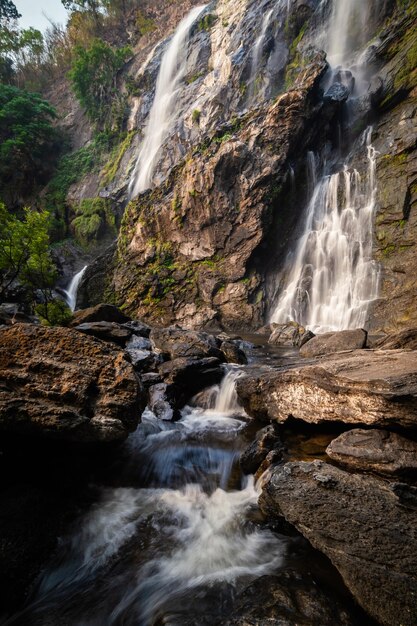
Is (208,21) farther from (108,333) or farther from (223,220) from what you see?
(108,333)

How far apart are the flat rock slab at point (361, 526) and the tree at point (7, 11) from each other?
63.6 m

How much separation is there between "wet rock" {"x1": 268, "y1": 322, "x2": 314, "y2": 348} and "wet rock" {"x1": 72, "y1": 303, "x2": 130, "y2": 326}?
7.11 metres

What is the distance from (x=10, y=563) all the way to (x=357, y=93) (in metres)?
24.9

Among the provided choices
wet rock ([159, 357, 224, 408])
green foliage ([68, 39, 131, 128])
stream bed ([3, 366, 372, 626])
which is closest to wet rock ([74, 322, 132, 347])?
wet rock ([159, 357, 224, 408])

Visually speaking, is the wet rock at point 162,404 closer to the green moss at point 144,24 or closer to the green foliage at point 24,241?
the green foliage at point 24,241

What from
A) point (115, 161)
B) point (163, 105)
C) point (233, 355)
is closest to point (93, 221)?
point (115, 161)

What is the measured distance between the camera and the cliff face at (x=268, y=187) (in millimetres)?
15289

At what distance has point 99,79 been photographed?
3753 cm

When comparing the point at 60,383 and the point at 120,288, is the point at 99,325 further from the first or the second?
the point at 120,288

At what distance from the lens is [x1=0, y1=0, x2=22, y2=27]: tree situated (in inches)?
1694

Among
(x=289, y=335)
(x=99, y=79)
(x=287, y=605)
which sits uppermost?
(x=99, y=79)

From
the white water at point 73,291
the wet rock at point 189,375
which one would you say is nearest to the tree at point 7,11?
the white water at point 73,291

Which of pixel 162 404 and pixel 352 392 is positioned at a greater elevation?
pixel 352 392

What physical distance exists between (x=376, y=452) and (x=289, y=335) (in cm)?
1038
